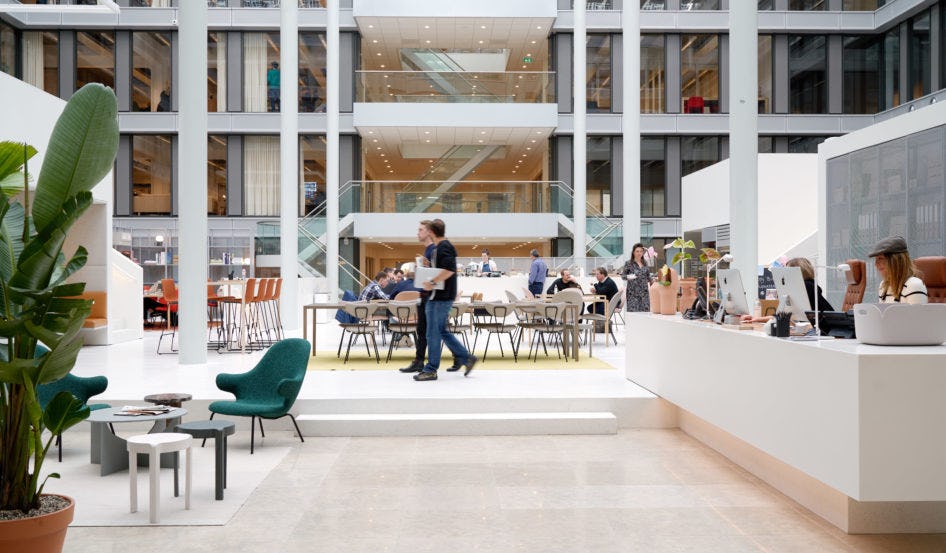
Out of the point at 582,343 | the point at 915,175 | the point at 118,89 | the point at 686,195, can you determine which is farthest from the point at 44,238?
the point at 118,89

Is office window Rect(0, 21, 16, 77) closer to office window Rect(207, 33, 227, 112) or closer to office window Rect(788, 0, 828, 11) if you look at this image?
office window Rect(207, 33, 227, 112)

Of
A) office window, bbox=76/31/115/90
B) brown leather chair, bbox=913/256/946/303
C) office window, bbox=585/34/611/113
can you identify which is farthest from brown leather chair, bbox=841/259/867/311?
office window, bbox=76/31/115/90

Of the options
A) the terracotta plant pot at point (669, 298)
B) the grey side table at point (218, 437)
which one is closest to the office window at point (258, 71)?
the terracotta plant pot at point (669, 298)

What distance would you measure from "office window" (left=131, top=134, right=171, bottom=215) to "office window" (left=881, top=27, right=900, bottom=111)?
21941mm

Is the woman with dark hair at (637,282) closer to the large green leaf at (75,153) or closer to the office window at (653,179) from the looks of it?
the large green leaf at (75,153)

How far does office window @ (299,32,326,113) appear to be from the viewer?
24.7 meters

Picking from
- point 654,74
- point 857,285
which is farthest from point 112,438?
point 654,74

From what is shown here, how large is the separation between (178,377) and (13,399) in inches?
198

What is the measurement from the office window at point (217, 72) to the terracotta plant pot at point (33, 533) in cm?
2298

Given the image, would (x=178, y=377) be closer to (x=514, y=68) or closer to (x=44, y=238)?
(x=44, y=238)

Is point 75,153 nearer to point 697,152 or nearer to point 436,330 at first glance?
point 436,330

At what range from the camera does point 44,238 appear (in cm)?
334

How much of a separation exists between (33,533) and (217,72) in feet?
77.5

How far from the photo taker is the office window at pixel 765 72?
25016 mm
